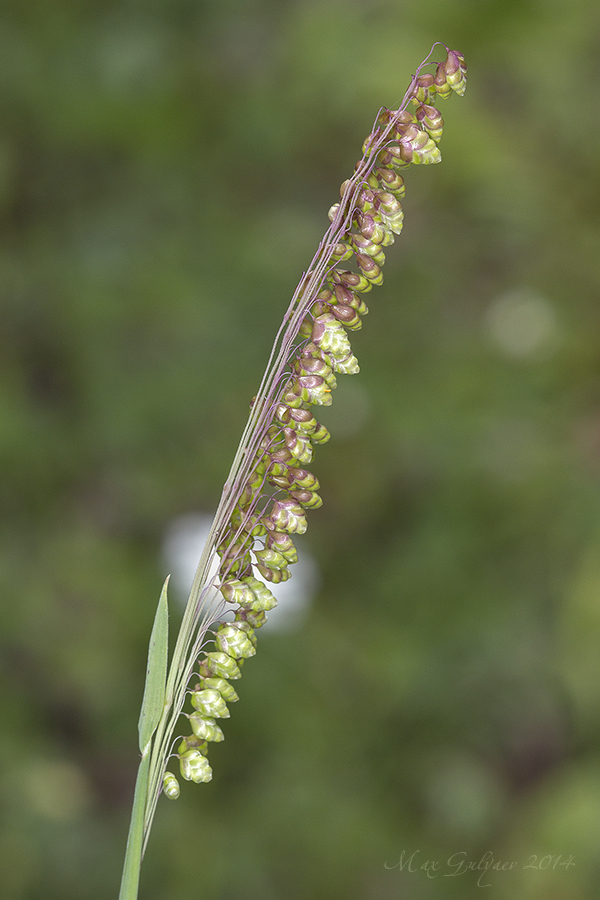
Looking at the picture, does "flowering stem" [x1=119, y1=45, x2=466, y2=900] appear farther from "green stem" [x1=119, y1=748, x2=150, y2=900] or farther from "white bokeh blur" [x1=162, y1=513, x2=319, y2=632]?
"white bokeh blur" [x1=162, y1=513, x2=319, y2=632]

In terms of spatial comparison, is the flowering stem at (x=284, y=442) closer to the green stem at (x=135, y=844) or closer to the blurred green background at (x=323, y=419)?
Answer: the green stem at (x=135, y=844)

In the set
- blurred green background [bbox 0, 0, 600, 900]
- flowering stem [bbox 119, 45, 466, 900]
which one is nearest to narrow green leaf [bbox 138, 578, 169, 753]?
flowering stem [bbox 119, 45, 466, 900]

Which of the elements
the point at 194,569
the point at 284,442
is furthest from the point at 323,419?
the point at 284,442

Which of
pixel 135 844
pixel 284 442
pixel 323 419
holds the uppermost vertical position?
pixel 323 419

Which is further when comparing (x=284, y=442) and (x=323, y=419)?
(x=323, y=419)

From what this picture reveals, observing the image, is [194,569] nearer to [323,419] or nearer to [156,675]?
[323,419]

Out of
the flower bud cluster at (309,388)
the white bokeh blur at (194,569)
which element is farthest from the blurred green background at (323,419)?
the flower bud cluster at (309,388)

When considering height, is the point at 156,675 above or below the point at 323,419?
below
